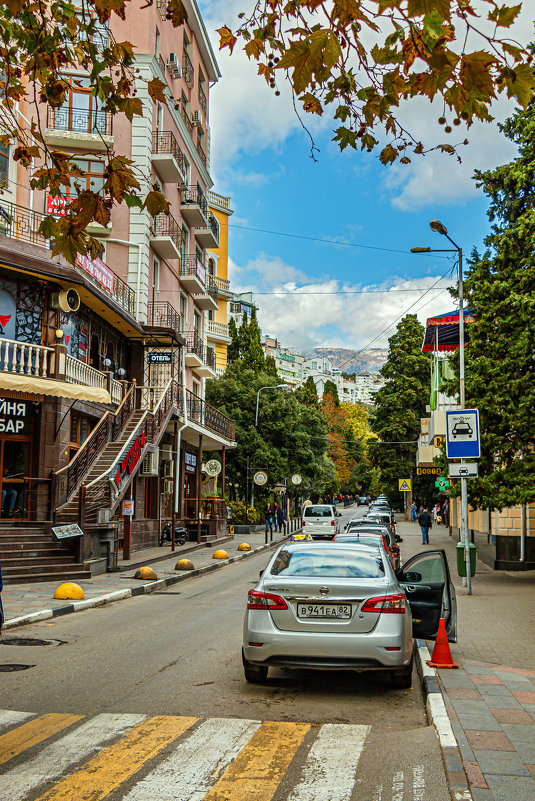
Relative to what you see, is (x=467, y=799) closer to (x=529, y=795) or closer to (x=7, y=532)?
(x=529, y=795)

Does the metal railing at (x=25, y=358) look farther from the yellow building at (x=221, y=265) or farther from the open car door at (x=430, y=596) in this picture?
the yellow building at (x=221, y=265)

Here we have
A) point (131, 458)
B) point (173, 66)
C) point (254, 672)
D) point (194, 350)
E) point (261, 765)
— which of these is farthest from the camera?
point (194, 350)

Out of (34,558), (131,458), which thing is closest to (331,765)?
(34,558)

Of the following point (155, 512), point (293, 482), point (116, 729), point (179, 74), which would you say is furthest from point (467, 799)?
point (293, 482)

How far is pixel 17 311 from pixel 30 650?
1272cm

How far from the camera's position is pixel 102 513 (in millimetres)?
19844

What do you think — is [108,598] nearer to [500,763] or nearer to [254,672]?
[254,672]

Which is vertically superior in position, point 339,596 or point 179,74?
point 179,74

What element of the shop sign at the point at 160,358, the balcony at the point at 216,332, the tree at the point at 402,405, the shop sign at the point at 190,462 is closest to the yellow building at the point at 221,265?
the balcony at the point at 216,332

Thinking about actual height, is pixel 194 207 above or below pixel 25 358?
above

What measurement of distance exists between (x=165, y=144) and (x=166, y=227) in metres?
3.34

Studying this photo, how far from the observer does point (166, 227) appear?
31688mm

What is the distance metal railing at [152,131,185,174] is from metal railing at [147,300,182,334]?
5.85m

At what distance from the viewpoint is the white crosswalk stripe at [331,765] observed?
481cm
